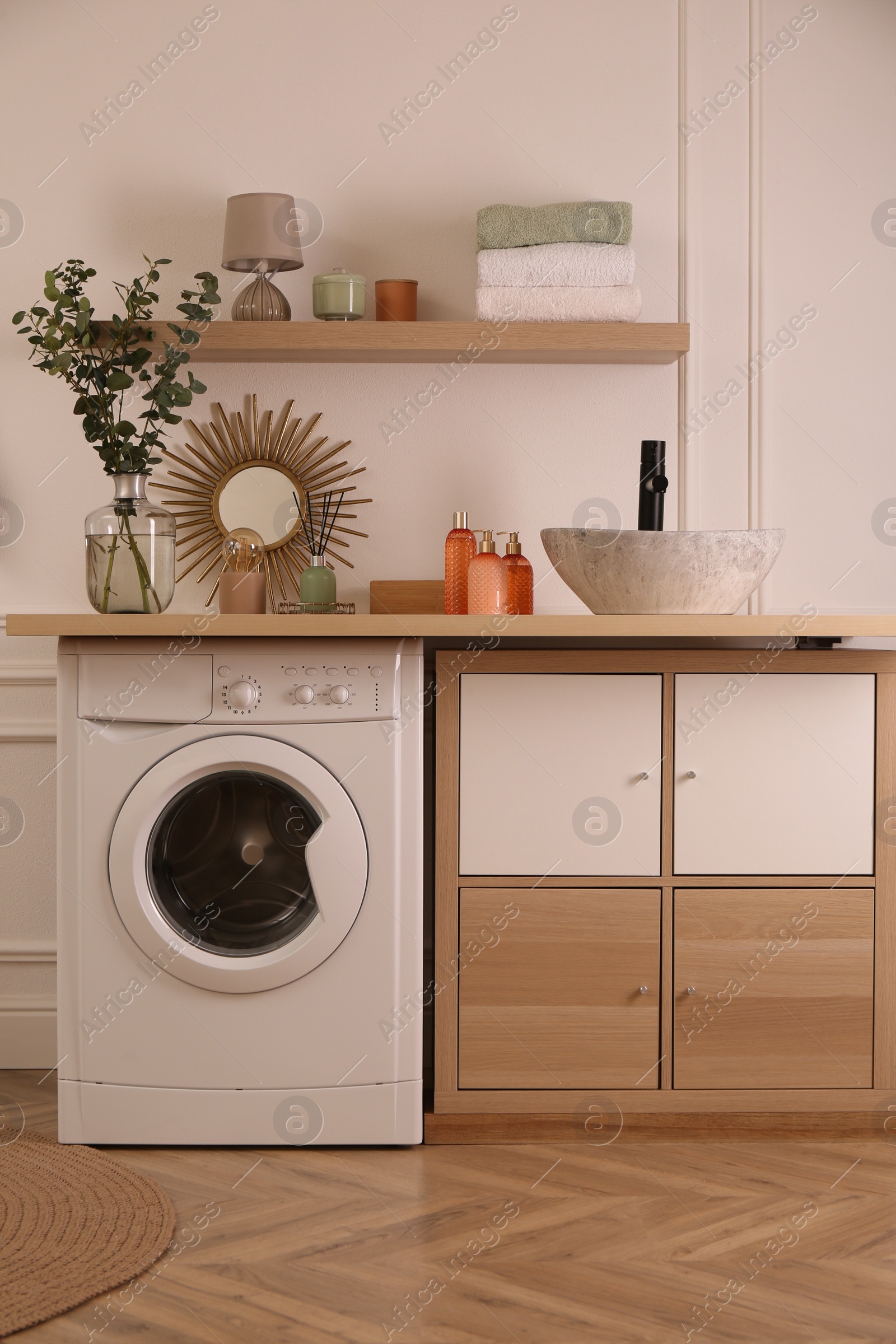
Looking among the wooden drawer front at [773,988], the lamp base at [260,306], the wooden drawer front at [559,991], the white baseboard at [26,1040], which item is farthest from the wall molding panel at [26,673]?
the wooden drawer front at [773,988]

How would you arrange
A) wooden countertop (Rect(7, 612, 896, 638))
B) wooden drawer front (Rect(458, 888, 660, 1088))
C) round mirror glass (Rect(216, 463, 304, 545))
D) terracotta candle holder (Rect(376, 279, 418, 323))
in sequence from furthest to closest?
round mirror glass (Rect(216, 463, 304, 545)) < terracotta candle holder (Rect(376, 279, 418, 323)) < wooden drawer front (Rect(458, 888, 660, 1088)) < wooden countertop (Rect(7, 612, 896, 638))

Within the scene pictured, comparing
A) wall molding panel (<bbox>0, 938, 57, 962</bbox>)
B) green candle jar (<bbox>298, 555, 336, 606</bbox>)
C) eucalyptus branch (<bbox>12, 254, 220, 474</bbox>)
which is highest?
eucalyptus branch (<bbox>12, 254, 220, 474</bbox>)

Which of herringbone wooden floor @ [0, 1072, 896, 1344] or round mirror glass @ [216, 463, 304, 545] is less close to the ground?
round mirror glass @ [216, 463, 304, 545]

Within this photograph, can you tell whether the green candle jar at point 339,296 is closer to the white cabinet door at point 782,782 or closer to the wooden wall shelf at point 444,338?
the wooden wall shelf at point 444,338

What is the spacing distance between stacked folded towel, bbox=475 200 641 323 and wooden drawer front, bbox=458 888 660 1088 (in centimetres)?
119

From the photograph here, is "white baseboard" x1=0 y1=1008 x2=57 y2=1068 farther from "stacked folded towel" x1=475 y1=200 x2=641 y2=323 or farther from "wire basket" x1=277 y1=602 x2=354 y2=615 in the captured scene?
"stacked folded towel" x1=475 y1=200 x2=641 y2=323

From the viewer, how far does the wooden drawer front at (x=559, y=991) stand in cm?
186

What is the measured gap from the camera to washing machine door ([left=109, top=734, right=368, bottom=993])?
1.78 meters

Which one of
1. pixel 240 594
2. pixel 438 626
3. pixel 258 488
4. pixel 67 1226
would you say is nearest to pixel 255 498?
pixel 258 488

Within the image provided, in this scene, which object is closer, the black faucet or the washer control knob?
the washer control knob

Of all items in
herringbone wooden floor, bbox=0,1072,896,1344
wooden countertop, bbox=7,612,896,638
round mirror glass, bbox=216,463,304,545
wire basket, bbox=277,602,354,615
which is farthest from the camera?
round mirror glass, bbox=216,463,304,545

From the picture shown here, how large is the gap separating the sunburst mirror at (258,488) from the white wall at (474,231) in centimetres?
5

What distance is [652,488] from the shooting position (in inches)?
81.4

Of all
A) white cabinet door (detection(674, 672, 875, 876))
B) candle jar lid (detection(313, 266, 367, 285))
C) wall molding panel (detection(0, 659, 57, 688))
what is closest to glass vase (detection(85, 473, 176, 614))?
wall molding panel (detection(0, 659, 57, 688))
